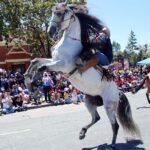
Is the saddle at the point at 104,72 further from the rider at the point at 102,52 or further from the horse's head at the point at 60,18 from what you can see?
→ the horse's head at the point at 60,18

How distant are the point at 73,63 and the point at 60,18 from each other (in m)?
0.80

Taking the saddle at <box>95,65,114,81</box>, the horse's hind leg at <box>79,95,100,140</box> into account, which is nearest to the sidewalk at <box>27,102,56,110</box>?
the horse's hind leg at <box>79,95,100,140</box>

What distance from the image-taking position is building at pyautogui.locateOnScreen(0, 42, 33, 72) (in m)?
40.1

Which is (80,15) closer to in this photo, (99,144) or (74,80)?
(74,80)

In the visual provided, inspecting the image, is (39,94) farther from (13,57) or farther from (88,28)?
(13,57)

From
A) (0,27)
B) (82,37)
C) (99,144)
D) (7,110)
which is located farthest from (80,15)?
(0,27)

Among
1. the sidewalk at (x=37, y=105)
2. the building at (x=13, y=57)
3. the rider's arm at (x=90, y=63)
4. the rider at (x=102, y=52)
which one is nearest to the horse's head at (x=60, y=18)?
the rider at (x=102, y=52)

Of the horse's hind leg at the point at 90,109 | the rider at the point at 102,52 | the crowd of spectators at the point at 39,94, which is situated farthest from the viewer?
the crowd of spectators at the point at 39,94

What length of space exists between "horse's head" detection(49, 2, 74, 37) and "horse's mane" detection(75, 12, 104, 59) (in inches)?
7.9

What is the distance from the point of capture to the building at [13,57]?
4009 centimetres

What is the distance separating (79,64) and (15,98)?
10716mm

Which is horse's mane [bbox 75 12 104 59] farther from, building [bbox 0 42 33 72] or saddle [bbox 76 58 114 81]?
building [bbox 0 42 33 72]

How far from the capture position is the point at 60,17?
641 centimetres

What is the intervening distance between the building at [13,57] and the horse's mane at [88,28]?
33755 mm
